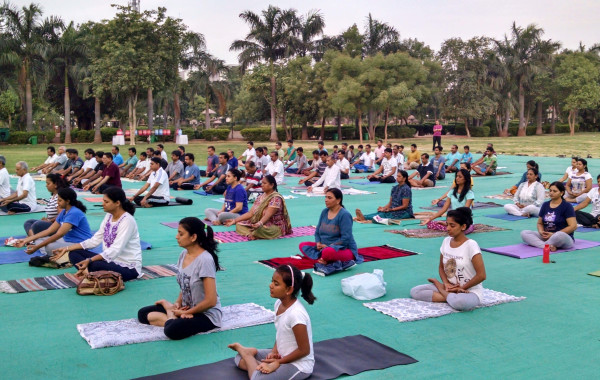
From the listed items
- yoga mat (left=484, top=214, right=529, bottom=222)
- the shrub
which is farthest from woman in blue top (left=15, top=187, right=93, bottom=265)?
the shrub

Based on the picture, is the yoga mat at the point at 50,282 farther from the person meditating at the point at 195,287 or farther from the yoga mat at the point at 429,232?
the yoga mat at the point at 429,232

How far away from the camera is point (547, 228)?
821 centimetres

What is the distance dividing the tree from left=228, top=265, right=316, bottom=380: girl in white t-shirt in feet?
168

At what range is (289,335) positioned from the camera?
377cm

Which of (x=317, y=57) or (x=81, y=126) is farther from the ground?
(x=317, y=57)

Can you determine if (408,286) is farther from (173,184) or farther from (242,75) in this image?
(242,75)

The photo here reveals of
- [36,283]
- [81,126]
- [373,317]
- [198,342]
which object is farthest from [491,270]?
[81,126]

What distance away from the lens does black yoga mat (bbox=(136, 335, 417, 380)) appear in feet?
13.1

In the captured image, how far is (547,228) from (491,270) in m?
1.66

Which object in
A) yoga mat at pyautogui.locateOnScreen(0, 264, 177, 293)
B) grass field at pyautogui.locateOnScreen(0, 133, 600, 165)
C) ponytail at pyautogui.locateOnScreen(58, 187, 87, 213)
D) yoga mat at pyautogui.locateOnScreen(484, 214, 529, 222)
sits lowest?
yoga mat at pyautogui.locateOnScreen(0, 264, 177, 293)

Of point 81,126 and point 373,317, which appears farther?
point 81,126

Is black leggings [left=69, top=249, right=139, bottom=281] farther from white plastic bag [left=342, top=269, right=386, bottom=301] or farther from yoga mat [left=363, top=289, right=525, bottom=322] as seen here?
yoga mat [left=363, top=289, right=525, bottom=322]

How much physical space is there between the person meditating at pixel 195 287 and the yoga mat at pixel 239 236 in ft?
13.0

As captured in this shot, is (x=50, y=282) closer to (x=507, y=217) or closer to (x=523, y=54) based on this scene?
(x=507, y=217)
